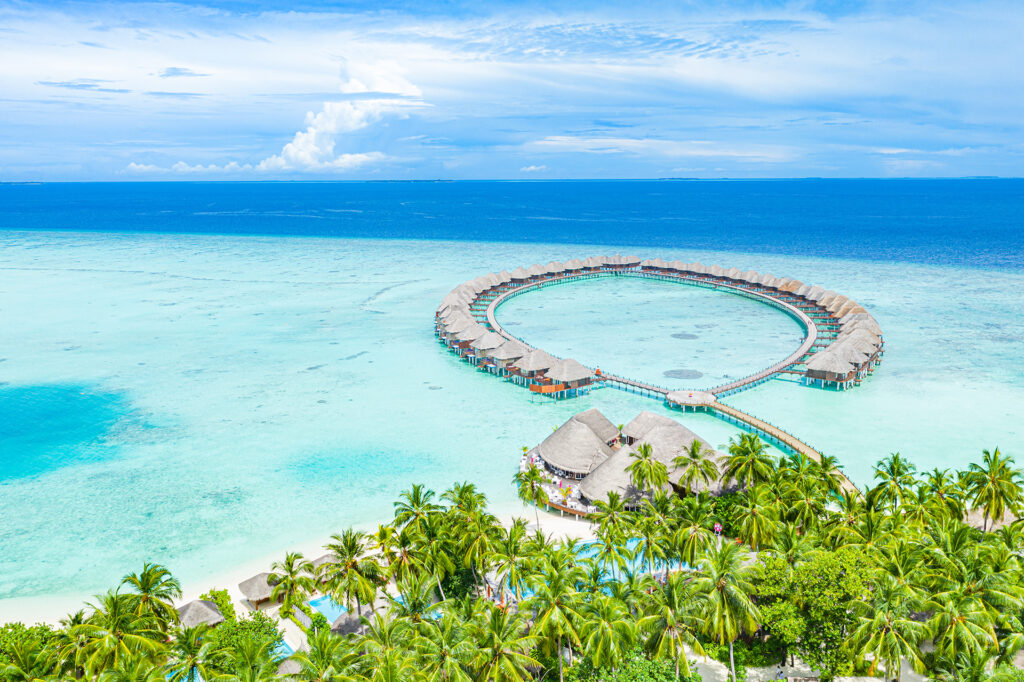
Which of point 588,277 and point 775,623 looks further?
point 588,277

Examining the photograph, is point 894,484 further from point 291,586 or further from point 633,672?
point 291,586

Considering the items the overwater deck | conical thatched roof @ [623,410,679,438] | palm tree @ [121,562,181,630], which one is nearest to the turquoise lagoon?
the overwater deck

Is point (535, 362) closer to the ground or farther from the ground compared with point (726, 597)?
closer to the ground

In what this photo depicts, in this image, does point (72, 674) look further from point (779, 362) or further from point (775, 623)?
point (779, 362)

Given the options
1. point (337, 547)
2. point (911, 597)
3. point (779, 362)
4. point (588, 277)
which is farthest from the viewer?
point (588, 277)

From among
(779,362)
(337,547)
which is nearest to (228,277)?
(779,362)

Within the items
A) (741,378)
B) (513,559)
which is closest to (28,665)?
(513,559)
